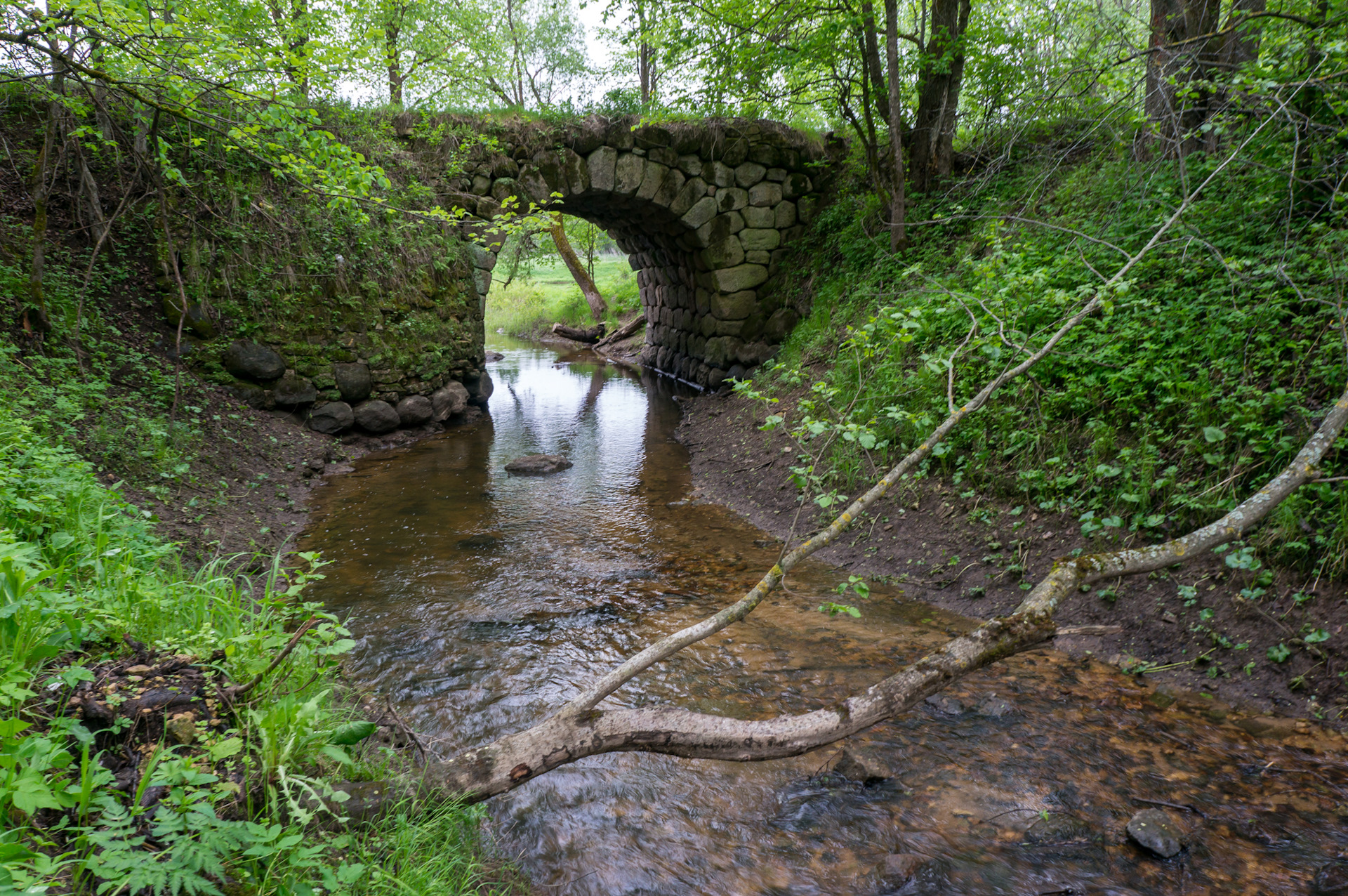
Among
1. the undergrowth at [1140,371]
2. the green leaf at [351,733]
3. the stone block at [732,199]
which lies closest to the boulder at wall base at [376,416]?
the undergrowth at [1140,371]

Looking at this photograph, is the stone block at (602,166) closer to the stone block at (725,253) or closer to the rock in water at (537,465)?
the stone block at (725,253)

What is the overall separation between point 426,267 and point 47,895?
8.62 metres

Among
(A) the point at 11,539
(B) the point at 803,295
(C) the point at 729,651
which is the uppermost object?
(B) the point at 803,295

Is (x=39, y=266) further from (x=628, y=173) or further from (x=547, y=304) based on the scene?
(x=547, y=304)

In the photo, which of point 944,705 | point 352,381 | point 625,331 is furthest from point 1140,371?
point 625,331

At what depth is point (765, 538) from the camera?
17.8 feet

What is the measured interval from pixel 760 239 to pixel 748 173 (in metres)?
1.00

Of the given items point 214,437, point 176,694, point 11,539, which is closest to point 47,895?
point 176,694

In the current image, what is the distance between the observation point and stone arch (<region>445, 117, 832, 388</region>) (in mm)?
9633

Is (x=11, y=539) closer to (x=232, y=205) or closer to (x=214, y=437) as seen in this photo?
(x=214, y=437)

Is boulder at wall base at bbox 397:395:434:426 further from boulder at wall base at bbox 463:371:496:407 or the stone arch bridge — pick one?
boulder at wall base at bbox 463:371:496:407

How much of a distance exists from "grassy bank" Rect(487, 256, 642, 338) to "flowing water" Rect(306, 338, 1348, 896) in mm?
15644

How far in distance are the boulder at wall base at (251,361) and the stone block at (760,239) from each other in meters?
6.84

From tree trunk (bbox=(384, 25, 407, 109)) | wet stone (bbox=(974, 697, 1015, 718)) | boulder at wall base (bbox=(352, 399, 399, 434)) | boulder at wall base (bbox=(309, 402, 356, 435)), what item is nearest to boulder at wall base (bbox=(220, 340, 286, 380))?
boulder at wall base (bbox=(309, 402, 356, 435))
